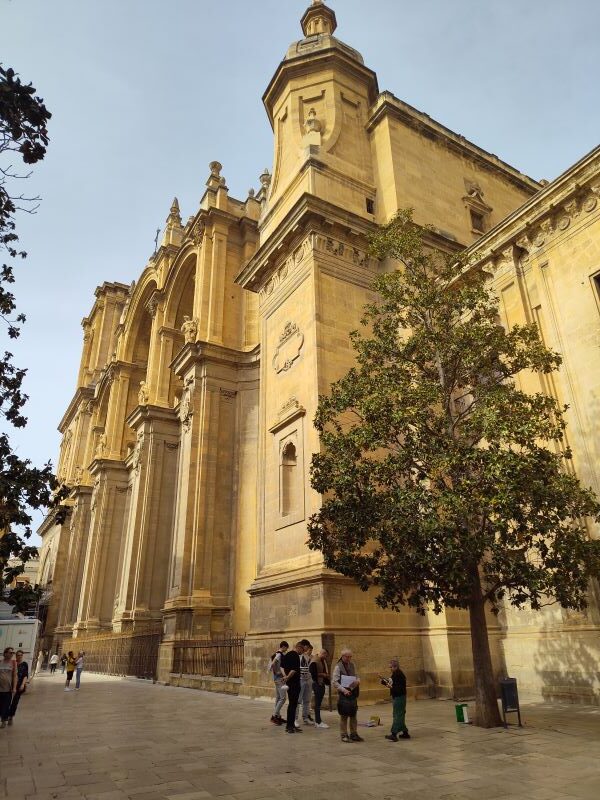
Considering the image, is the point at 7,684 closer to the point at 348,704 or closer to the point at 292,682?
the point at 292,682

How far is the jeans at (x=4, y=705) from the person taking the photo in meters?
10.2

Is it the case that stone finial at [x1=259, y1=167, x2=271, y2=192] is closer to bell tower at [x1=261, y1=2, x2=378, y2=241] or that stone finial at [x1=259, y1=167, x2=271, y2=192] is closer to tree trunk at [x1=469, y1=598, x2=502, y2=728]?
bell tower at [x1=261, y1=2, x2=378, y2=241]

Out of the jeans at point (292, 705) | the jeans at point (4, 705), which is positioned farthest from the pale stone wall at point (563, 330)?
the jeans at point (4, 705)

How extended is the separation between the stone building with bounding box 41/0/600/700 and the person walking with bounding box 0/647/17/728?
5.36m

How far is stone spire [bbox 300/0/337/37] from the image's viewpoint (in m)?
22.9

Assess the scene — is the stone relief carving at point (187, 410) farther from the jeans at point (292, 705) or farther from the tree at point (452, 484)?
the jeans at point (292, 705)

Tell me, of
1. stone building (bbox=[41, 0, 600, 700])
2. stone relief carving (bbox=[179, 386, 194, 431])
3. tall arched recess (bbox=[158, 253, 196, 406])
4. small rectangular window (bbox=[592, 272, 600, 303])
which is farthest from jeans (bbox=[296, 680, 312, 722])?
tall arched recess (bbox=[158, 253, 196, 406])

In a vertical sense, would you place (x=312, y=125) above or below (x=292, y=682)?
above

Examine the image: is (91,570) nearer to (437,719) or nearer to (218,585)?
(218,585)

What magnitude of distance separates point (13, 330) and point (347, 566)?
252 inches

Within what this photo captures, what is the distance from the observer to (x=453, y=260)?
11.3m

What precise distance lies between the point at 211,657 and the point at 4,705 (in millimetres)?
8860

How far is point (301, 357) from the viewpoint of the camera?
621 inches

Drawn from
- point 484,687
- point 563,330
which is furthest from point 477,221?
point 484,687
